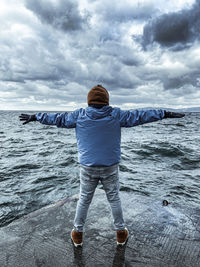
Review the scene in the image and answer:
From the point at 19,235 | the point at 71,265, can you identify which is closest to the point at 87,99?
the point at 71,265

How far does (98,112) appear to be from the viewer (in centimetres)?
284

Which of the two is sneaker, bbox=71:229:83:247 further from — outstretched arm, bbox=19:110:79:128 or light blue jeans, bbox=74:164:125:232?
outstretched arm, bbox=19:110:79:128

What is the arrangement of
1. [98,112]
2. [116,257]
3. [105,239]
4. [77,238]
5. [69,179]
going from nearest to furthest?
[98,112] → [116,257] → [77,238] → [105,239] → [69,179]

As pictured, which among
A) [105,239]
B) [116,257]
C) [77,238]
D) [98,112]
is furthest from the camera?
[105,239]

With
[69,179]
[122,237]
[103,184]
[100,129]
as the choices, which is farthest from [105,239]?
[69,179]

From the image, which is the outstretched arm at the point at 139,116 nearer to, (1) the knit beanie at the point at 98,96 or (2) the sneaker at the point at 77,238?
(1) the knit beanie at the point at 98,96

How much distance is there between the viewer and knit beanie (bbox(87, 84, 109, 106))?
113 inches

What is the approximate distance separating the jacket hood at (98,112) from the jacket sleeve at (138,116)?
21 cm

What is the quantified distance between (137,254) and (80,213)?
1.01 metres

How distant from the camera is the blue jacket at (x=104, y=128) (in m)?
2.85

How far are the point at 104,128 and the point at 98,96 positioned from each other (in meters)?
0.44

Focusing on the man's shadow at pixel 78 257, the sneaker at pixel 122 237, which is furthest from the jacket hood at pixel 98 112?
the man's shadow at pixel 78 257

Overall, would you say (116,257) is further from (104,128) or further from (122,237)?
(104,128)

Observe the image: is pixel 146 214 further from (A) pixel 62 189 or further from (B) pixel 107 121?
(A) pixel 62 189
